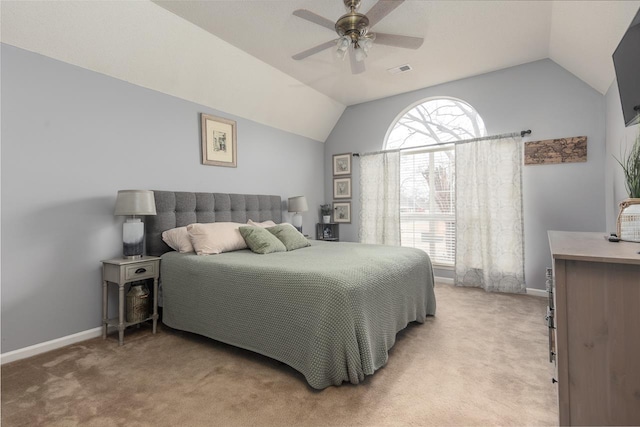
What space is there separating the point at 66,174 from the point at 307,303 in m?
2.30

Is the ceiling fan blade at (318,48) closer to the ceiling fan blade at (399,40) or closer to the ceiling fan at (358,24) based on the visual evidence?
the ceiling fan at (358,24)

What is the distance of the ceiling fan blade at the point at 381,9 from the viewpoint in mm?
2082

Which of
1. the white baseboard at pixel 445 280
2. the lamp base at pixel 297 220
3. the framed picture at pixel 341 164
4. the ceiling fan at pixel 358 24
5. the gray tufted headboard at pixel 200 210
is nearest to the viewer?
the ceiling fan at pixel 358 24

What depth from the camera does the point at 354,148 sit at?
5.23 meters

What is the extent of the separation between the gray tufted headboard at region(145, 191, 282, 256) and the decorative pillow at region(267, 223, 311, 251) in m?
0.72

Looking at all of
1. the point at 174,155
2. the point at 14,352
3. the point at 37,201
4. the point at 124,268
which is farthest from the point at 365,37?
the point at 14,352

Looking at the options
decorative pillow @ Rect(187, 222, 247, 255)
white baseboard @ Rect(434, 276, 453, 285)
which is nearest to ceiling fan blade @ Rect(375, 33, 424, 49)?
decorative pillow @ Rect(187, 222, 247, 255)

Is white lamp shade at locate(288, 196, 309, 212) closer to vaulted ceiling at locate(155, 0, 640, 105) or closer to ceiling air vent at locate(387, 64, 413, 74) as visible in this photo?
vaulted ceiling at locate(155, 0, 640, 105)

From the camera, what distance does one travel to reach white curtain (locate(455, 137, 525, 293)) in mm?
3807

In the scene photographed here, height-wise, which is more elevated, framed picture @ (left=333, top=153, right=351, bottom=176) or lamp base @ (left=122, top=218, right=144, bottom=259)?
framed picture @ (left=333, top=153, right=351, bottom=176)

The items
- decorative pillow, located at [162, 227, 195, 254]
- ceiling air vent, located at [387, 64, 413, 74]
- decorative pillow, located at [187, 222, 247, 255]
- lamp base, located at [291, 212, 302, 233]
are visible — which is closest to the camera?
decorative pillow, located at [187, 222, 247, 255]

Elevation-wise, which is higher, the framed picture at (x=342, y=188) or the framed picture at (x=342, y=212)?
the framed picture at (x=342, y=188)

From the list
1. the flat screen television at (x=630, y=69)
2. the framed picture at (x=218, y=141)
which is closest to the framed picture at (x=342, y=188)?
the framed picture at (x=218, y=141)

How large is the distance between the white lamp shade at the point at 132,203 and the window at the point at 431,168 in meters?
3.55
